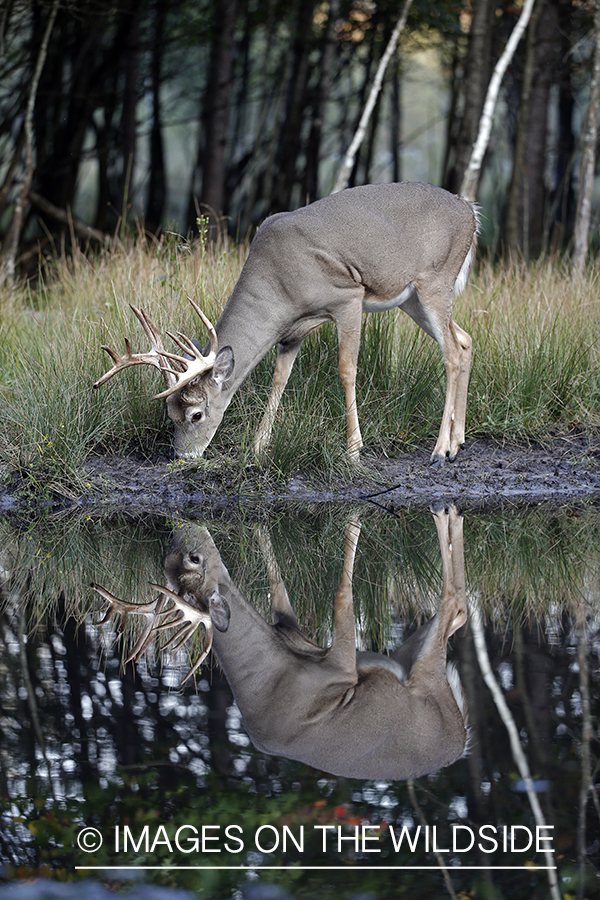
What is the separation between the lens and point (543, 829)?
9.29 ft

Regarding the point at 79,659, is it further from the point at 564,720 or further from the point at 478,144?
the point at 478,144

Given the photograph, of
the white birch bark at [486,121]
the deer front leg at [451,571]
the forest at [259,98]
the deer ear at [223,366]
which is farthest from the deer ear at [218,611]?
the forest at [259,98]

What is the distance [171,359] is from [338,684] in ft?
11.0

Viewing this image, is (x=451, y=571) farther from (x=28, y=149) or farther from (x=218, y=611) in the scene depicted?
(x=28, y=149)

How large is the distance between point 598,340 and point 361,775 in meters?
6.03

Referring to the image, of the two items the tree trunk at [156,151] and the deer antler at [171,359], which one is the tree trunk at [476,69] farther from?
the tree trunk at [156,151]

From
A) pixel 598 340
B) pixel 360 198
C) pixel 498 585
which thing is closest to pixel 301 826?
pixel 498 585

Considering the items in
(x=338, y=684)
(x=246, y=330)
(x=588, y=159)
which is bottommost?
(x=338, y=684)

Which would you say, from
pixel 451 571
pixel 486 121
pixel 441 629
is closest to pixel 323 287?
pixel 451 571

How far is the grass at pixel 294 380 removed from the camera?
7.30 m

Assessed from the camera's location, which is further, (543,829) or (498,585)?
(498,585)

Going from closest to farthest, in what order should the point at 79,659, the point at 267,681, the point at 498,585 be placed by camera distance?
the point at 267,681 < the point at 79,659 < the point at 498,585

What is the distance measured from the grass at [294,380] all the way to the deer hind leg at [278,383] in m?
0.08

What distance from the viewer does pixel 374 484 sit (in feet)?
23.8
